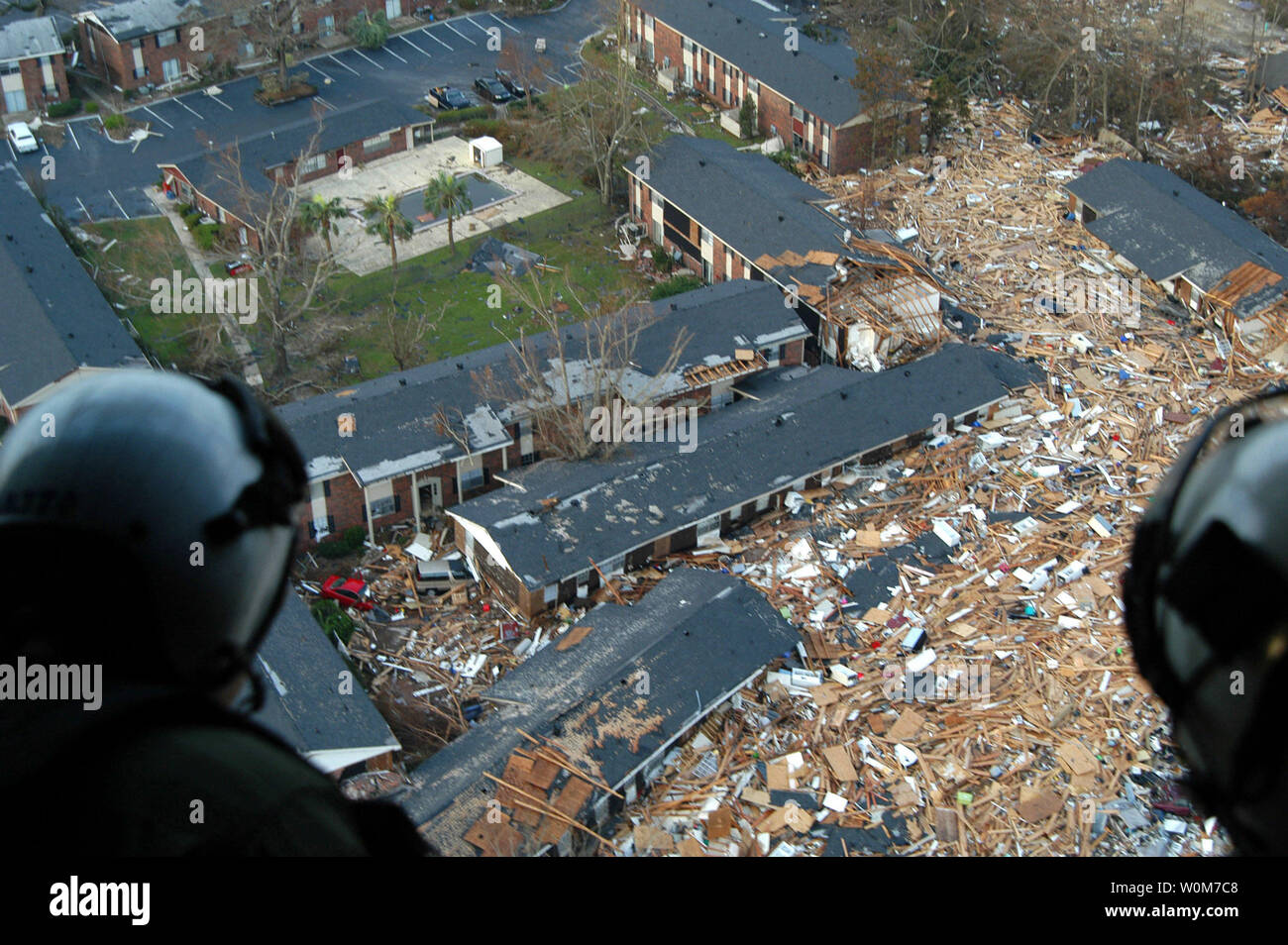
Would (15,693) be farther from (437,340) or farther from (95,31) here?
(95,31)

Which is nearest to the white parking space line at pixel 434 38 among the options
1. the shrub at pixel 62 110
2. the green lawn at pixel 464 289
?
the green lawn at pixel 464 289

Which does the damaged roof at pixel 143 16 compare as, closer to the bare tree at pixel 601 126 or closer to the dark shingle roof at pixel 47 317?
the dark shingle roof at pixel 47 317

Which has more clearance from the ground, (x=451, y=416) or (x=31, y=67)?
(x=31, y=67)

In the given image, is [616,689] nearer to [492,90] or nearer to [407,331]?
[407,331]

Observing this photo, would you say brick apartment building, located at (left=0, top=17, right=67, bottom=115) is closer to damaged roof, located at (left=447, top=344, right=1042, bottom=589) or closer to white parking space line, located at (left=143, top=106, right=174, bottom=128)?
white parking space line, located at (left=143, top=106, right=174, bottom=128)

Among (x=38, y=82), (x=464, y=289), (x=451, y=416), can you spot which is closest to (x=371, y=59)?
(x=38, y=82)

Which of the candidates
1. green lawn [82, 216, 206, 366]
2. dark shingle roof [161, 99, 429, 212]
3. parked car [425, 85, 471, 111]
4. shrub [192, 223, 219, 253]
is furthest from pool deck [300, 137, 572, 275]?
green lawn [82, 216, 206, 366]

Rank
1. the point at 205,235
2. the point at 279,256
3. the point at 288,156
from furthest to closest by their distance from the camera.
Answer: the point at 288,156
the point at 205,235
the point at 279,256
